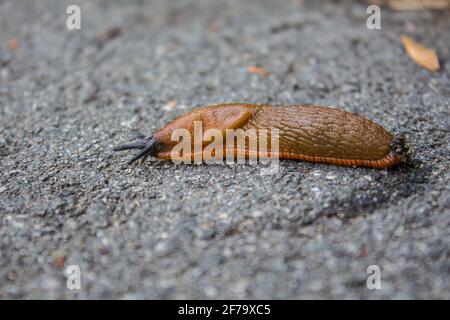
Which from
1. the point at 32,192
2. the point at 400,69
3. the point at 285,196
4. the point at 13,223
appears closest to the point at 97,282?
the point at 13,223

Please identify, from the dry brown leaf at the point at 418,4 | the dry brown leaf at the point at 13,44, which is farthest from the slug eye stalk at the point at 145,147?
the dry brown leaf at the point at 418,4

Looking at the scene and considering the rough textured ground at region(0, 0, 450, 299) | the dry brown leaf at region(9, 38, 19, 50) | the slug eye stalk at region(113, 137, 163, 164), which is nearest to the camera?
the rough textured ground at region(0, 0, 450, 299)

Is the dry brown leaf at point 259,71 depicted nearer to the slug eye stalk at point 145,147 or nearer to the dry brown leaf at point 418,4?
the slug eye stalk at point 145,147

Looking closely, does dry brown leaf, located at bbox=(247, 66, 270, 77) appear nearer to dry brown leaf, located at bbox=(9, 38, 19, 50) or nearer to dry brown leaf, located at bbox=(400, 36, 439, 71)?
dry brown leaf, located at bbox=(400, 36, 439, 71)

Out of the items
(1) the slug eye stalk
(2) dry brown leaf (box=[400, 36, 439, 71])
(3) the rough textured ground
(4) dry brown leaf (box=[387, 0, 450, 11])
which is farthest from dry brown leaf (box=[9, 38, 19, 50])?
(4) dry brown leaf (box=[387, 0, 450, 11])

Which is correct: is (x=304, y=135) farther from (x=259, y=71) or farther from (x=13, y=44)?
(x=13, y=44)

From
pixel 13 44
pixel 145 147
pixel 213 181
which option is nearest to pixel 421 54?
pixel 213 181
